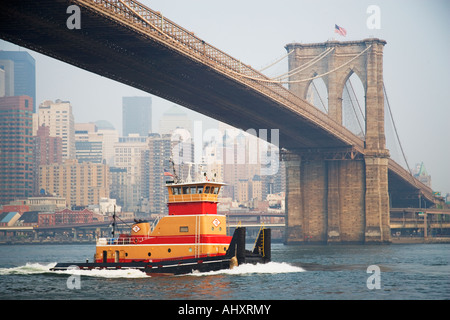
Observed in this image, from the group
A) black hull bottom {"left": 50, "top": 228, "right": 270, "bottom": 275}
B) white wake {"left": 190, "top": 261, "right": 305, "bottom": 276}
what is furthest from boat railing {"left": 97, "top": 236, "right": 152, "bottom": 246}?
white wake {"left": 190, "top": 261, "right": 305, "bottom": 276}

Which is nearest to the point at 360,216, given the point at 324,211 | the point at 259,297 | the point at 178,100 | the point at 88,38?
the point at 324,211

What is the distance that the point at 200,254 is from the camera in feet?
131

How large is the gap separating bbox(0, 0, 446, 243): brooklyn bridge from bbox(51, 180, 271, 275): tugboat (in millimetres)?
12872

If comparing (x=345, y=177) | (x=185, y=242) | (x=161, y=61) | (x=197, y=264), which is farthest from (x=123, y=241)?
(x=345, y=177)

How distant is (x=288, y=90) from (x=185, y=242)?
42.1 meters

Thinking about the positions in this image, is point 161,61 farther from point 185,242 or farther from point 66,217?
point 66,217

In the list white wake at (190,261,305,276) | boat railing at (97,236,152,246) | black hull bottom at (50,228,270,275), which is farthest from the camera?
boat railing at (97,236,152,246)

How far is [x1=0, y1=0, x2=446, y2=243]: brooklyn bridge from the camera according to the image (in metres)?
48.5

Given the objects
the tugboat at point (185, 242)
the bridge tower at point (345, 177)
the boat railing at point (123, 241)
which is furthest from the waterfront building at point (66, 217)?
the tugboat at point (185, 242)

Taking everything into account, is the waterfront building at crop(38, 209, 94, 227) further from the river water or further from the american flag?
the river water

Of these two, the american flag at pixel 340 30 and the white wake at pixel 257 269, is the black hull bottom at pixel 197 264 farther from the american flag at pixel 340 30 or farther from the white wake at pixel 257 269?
the american flag at pixel 340 30

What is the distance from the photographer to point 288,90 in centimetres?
7969

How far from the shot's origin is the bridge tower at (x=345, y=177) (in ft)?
→ 299
